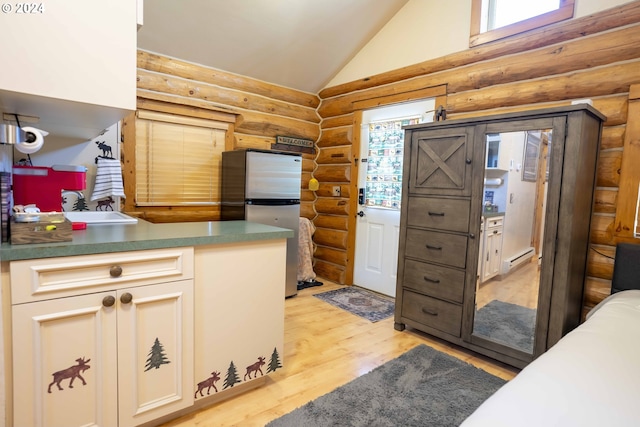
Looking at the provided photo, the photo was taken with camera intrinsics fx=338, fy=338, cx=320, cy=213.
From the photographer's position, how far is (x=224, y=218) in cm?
363

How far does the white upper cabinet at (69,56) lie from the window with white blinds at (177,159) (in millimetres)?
1707

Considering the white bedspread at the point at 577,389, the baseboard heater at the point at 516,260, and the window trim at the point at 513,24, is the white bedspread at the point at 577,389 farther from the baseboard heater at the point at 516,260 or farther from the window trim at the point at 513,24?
the window trim at the point at 513,24

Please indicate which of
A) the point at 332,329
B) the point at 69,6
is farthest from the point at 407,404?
the point at 69,6

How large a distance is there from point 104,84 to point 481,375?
266 cm

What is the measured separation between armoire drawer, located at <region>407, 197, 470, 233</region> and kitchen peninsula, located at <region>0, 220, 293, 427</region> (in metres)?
1.22

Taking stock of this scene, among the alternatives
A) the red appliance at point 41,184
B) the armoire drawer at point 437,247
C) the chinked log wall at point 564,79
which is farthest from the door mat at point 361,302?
the red appliance at point 41,184

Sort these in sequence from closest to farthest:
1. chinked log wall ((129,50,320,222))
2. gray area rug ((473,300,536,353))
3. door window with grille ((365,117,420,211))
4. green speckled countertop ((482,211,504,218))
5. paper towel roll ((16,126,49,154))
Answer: paper towel roll ((16,126,49,154)) → gray area rug ((473,300,536,353)) → green speckled countertop ((482,211,504,218)) → chinked log wall ((129,50,320,222)) → door window with grille ((365,117,420,211))

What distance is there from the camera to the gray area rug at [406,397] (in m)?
1.78

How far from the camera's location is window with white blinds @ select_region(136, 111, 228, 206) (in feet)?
10.5

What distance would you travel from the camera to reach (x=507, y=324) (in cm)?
234

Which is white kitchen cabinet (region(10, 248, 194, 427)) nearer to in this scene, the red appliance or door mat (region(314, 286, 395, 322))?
the red appliance

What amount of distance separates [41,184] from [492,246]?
282 centimetres

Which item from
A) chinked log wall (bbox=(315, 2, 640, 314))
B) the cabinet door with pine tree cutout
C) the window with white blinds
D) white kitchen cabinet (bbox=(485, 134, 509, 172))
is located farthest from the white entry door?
the cabinet door with pine tree cutout

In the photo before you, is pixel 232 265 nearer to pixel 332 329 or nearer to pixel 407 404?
pixel 407 404
